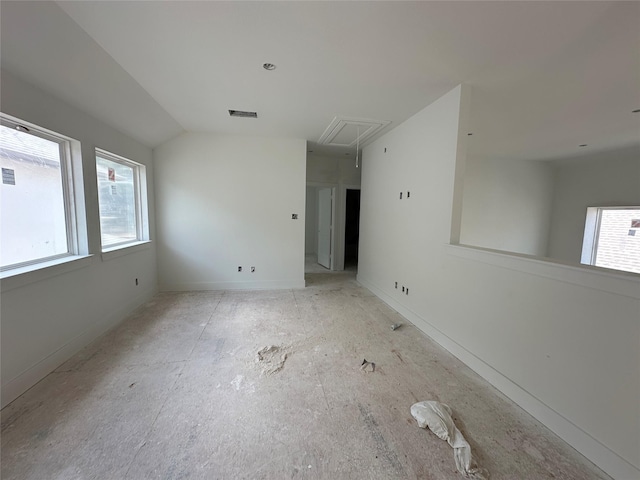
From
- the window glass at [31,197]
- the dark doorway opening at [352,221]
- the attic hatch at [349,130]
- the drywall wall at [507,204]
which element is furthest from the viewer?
the dark doorway opening at [352,221]

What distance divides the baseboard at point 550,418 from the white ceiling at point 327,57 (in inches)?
99.4

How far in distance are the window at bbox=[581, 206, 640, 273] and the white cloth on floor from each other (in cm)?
589

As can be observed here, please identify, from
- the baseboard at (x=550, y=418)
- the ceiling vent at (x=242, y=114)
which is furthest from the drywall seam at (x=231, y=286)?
the ceiling vent at (x=242, y=114)

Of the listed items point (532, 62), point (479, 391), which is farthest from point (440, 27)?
point (479, 391)

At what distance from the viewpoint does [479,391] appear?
194 cm

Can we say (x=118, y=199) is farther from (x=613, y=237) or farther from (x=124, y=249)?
(x=613, y=237)

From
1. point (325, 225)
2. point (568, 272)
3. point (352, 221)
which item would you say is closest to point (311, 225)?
point (352, 221)

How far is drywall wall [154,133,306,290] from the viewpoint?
13.3 feet

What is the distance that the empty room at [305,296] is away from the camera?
1.40 metres

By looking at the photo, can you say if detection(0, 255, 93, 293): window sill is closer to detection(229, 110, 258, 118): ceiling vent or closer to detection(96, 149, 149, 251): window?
detection(96, 149, 149, 251): window

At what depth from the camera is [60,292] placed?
216 centimetres

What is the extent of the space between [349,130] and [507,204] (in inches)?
169

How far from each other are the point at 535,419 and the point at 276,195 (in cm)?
403

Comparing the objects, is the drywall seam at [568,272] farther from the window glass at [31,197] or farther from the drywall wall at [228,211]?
the window glass at [31,197]
